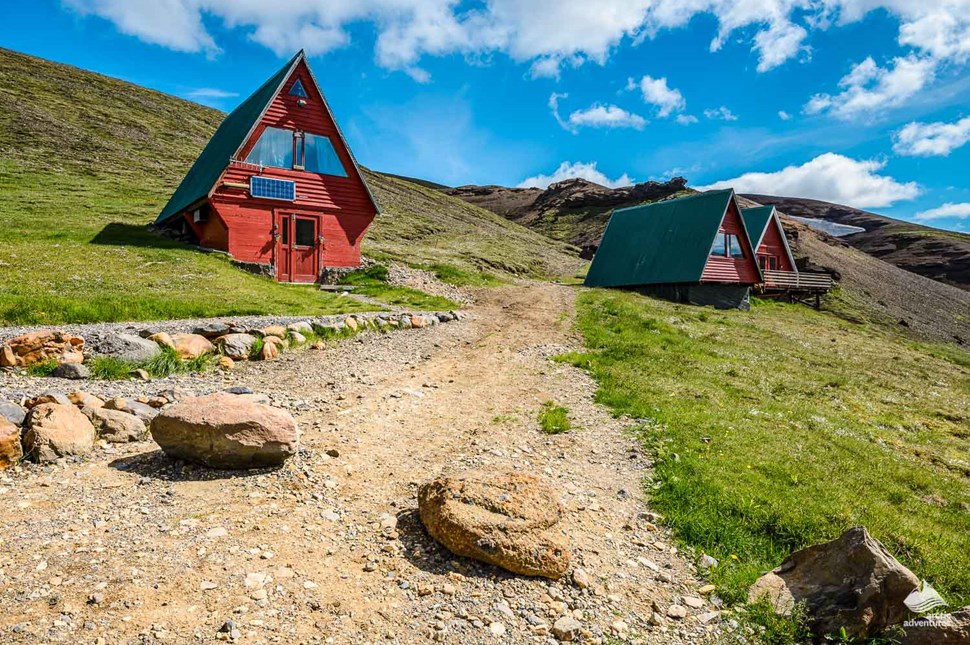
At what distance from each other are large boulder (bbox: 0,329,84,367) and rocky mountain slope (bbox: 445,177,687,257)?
70.3 meters

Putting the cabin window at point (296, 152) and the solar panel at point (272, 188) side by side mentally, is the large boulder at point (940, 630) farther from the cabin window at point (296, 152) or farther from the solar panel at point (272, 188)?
the cabin window at point (296, 152)

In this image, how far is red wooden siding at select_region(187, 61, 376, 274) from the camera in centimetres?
2697

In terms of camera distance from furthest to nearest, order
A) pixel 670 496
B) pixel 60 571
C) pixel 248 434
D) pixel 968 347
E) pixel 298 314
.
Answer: pixel 968 347
pixel 298 314
pixel 670 496
pixel 248 434
pixel 60 571

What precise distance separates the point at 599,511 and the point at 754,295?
148ft

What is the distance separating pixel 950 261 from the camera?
102375 mm

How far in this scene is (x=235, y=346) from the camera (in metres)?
13.5

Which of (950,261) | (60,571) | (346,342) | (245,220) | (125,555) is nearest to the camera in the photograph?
(60,571)

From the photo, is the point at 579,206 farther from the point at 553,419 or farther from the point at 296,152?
the point at 553,419

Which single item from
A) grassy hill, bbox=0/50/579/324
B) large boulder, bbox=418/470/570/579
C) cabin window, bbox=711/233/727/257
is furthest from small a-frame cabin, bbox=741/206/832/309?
large boulder, bbox=418/470/570/579

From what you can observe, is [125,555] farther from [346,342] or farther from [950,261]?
[950,261]

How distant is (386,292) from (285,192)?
26.8ft

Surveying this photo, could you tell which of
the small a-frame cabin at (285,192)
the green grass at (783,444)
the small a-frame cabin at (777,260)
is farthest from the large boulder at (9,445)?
the small a-frame cabin at (777,260)

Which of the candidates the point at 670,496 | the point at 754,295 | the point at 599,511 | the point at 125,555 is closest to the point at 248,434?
the point at 125,555

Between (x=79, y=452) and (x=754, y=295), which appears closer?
(x=79, y=452)
